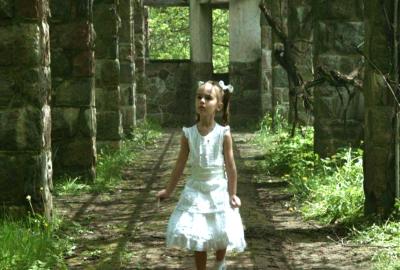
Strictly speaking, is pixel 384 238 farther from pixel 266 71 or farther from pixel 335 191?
pixel 266 71

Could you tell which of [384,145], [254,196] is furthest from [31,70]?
[254,196]

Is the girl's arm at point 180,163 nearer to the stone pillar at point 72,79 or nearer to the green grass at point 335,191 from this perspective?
the green grass at point 335,191

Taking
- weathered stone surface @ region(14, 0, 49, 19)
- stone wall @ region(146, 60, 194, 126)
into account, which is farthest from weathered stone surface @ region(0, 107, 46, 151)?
stone wall @ region(146, 60, 194, 126)

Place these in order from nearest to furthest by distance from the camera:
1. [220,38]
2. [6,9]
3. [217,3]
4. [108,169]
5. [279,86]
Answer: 1. [6,9]
2. [108,169]
3. [279,86]
4. [217,3]
5. [220,38]

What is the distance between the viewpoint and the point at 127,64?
17.0m

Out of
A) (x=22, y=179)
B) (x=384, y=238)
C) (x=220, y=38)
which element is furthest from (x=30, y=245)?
(x=220, y=38)

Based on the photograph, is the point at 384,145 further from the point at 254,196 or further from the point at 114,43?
the point at 114,43

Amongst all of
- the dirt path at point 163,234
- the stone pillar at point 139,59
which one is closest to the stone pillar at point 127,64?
the stone pillar at point 139,59

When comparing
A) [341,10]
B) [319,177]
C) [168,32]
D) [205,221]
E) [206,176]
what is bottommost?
[319,177]

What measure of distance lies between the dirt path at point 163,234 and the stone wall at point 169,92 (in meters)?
12.7

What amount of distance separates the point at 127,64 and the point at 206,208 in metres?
11.8

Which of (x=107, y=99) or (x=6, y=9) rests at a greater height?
(x=6, y=9)

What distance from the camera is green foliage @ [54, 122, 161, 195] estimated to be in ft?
33.5

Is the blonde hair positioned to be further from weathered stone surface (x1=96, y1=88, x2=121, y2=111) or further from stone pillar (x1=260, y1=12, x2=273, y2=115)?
stone pillar (x1=260, y1=12, x2=273, y2=115)
